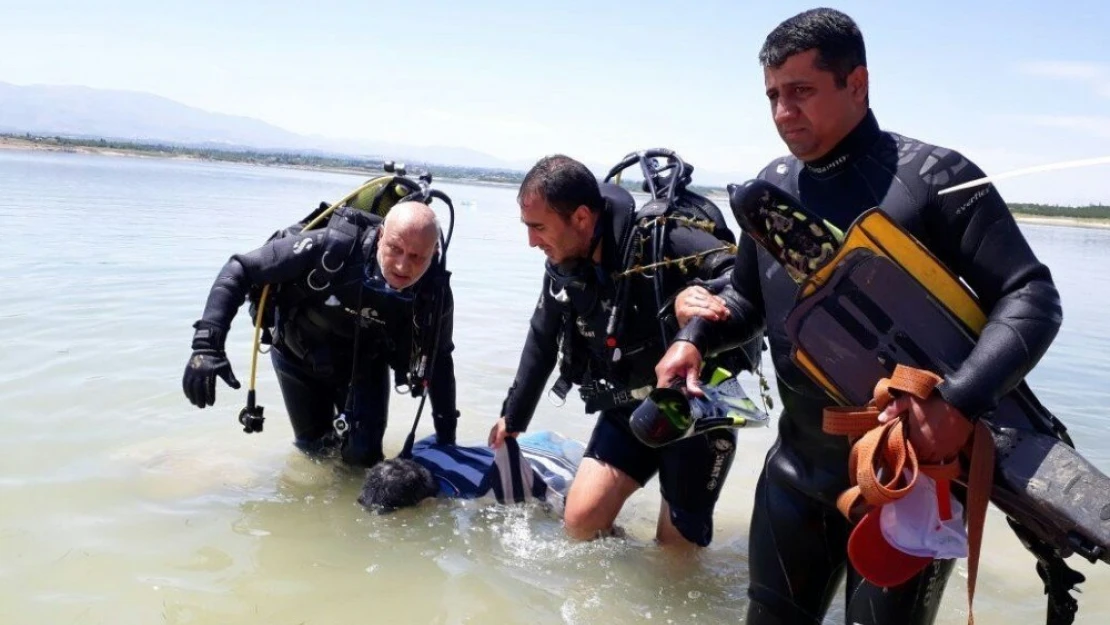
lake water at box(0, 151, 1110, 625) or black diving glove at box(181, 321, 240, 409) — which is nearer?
lake water at box(0, 151, 1110, 625)

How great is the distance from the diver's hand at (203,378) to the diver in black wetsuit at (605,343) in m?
1.29

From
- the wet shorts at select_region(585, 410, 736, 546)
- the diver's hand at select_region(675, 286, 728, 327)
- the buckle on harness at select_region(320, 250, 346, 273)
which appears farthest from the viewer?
the buckle on harness at select_region(320, 250, 346, 273)

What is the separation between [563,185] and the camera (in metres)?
3.38

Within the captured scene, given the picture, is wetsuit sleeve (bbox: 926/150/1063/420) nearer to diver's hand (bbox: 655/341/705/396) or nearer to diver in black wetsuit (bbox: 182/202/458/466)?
diver's hand (bbox: 655/341/705/396)

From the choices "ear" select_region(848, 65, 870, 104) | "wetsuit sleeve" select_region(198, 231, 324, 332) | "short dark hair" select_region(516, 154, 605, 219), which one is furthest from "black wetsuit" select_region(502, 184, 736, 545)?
"wetsuit sleeve" select_region(198, 231, 324, 332)

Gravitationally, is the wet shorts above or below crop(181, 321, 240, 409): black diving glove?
below

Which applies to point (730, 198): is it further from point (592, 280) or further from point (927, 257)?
point (592, 280)

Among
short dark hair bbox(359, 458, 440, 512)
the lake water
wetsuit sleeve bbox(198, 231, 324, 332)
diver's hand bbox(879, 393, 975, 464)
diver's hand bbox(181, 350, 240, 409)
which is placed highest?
diver's hand bbox(879, 393, 975, 464)

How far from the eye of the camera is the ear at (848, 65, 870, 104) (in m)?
2.05

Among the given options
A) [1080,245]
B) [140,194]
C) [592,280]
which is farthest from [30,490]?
[1080,245]

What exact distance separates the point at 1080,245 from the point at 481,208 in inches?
825

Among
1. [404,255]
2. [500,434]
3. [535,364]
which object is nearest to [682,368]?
[535,364]

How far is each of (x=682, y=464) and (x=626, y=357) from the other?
530 millimetres

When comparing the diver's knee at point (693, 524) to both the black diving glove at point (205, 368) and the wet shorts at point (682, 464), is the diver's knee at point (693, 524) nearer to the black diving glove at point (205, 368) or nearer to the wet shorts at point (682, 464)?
the wet shorts at point (682, 464)
